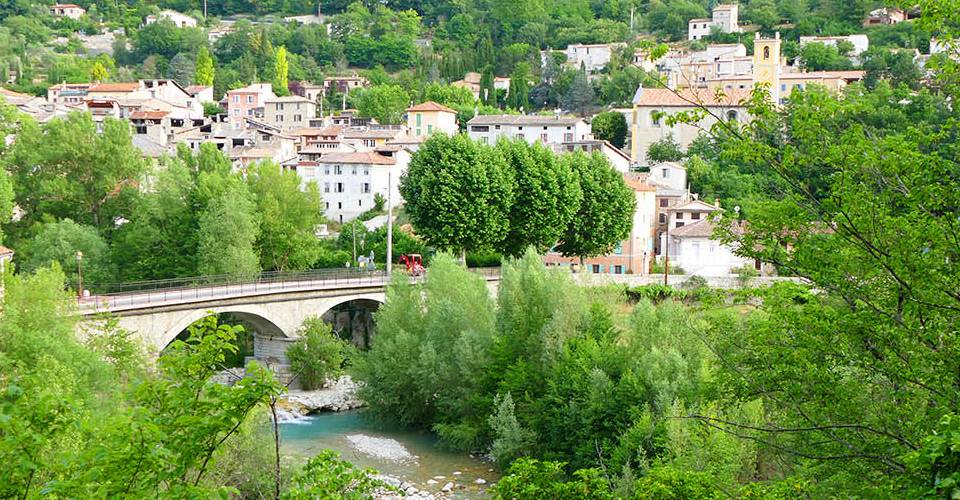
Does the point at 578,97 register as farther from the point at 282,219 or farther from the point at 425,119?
the point at 282,219

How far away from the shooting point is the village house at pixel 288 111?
243ft

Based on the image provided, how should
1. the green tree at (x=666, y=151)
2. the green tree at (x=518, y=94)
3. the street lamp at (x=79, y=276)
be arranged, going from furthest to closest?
the green tree at (x=518, y=94), the green tree at (x=666, y=151), the street lamp at (x=79, y=276)

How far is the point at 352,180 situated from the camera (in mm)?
51094

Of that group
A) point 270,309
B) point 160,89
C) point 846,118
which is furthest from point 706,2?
point 846,118

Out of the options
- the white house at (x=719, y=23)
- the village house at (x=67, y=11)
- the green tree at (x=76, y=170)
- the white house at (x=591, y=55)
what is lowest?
the green tree at (x=76, y=170)

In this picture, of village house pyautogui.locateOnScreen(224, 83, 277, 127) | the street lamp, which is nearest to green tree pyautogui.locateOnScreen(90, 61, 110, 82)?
village house pyautogui.locateOnScreen(224, 83, 277, 127)

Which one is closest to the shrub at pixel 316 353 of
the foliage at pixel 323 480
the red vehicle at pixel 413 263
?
the red vehicle at pixel 413 263

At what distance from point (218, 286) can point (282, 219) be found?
6.29 m

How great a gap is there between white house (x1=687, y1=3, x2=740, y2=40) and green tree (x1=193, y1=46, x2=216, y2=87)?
110ft

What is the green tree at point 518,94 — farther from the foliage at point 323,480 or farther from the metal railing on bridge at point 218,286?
the foliage at point 323,480

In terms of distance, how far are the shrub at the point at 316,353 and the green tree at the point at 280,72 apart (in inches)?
2036

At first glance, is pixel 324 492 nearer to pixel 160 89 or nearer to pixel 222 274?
pixel 222 274

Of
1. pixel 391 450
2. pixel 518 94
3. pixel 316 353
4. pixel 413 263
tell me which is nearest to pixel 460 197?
pixel 413 263

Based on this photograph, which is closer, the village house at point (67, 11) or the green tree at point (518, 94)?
the green tree at point (518, 94)
